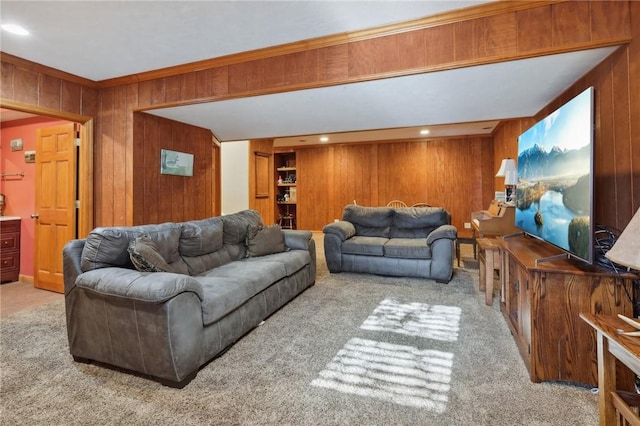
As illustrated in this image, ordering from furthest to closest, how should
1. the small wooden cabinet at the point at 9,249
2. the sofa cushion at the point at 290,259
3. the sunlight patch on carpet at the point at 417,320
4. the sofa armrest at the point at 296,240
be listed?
1. the small wooden cabinet at the point at 9,249
2. the sofa armrest at the point at 296,240
3. the sofa cushion at the point at 290,259
4. the sunlight patch on carpet at the point at 417,320

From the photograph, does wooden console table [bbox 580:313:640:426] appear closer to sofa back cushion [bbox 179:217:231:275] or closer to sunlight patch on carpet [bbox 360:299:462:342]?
sunlight patch on carpet [bbox 360:299:462:342]

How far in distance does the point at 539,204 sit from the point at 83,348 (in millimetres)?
3396

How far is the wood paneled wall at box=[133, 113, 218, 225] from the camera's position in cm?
361

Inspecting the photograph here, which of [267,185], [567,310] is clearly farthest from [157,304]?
[267,185]

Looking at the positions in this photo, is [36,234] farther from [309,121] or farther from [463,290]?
[463,290]

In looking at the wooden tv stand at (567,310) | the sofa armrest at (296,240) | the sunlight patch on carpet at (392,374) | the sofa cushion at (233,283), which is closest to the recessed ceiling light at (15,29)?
the sofa cushion at (233,283)

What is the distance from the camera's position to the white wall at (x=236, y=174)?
252 inches

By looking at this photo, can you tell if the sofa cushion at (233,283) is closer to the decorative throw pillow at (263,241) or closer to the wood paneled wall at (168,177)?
the decorative throw pillow at (263,241)

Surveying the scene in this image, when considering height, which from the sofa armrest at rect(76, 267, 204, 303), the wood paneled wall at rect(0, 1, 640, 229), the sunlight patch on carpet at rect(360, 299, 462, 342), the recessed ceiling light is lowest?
the sunlight patch on carpet at rect(360, 299, 462, 342)

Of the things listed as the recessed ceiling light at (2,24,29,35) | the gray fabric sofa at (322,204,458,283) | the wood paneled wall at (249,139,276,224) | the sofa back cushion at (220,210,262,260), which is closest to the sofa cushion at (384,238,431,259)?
the gray fabric sofa at (322,204,458,283)

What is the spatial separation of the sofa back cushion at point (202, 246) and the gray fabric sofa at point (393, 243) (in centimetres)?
177

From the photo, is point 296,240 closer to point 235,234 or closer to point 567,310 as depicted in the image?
point 235,234

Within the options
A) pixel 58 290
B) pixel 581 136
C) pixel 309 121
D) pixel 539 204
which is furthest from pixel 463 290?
pixel 58 290

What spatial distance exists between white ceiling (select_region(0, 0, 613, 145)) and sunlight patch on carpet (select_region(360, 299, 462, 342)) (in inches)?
79.7
